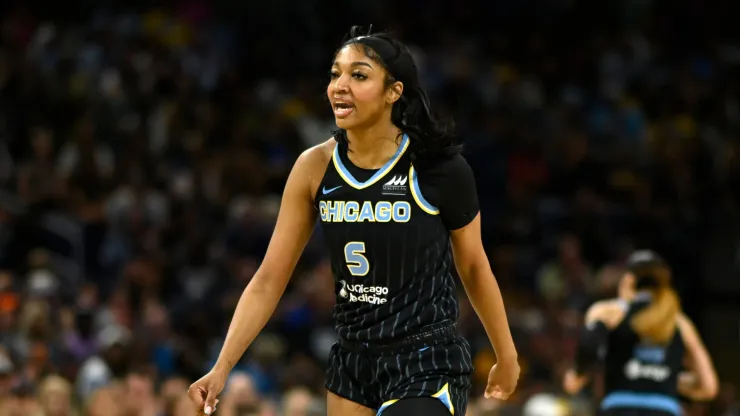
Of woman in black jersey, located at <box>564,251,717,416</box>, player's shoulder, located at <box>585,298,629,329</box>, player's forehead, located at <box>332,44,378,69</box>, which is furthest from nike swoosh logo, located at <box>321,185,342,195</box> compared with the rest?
player's shoulder, located at <box>585,298,629,329</box>

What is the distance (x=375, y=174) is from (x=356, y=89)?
31 cm

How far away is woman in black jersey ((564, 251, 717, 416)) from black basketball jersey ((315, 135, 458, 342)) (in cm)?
250

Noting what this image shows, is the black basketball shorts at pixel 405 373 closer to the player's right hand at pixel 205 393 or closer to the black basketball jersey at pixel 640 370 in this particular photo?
the player's right hand at pixel 205 393

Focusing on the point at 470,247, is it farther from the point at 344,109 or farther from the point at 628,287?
the point at 628,287

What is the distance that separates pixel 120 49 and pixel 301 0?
262cm

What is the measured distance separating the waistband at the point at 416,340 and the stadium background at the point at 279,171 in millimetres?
3823

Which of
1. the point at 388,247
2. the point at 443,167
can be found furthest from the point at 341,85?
the point at 388,247

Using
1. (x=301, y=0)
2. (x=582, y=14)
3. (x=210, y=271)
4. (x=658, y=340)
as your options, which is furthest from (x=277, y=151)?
(x=658, y=340)

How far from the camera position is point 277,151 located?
39.5 ft

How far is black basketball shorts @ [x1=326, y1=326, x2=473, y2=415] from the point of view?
14.1ft

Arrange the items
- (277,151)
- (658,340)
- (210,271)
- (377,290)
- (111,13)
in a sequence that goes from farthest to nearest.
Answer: (111,13) < (277,151) < (210,271) < (658,340) < (377,290)

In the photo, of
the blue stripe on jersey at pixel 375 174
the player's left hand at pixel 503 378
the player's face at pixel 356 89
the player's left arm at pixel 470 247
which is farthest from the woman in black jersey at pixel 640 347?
the player's face at pixel 356 89

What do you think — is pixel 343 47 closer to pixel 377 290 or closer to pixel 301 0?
pixel 377 290

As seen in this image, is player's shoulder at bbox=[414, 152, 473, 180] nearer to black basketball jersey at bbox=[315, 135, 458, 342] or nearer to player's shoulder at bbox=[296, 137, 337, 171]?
black basketball jersey at bbox=[315, 135, 458, 342]
